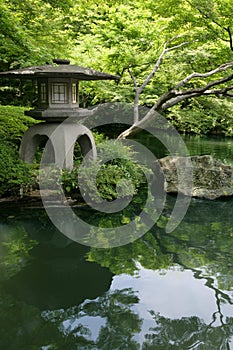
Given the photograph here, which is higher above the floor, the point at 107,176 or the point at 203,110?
the point at 203,110

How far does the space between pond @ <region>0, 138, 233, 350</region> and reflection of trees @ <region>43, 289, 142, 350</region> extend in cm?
1

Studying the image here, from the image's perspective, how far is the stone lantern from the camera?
26.6 ft

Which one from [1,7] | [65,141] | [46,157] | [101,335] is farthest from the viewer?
[46,157]

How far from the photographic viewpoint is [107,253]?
5.64m

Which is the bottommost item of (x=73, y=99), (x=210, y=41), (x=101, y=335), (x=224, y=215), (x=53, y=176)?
(x=101, y=335)

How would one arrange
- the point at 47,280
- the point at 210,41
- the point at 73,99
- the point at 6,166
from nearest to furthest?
the point at 47,280
the point at 6,166
the point at 73,99
the point at 210,41

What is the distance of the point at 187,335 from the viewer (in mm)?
3809

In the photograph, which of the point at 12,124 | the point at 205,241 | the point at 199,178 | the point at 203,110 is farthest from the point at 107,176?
the point at 203,110

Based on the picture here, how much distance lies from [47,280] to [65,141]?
13.3ft

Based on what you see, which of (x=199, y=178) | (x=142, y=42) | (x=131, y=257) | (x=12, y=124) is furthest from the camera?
(x=142, y=42)

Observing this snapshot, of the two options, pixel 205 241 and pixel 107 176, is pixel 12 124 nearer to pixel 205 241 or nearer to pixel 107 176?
pixel 107 176

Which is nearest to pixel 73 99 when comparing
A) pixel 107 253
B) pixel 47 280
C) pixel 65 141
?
pixel 65 141

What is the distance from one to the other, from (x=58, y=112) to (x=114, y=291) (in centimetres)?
488

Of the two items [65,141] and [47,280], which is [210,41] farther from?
[47,280]
